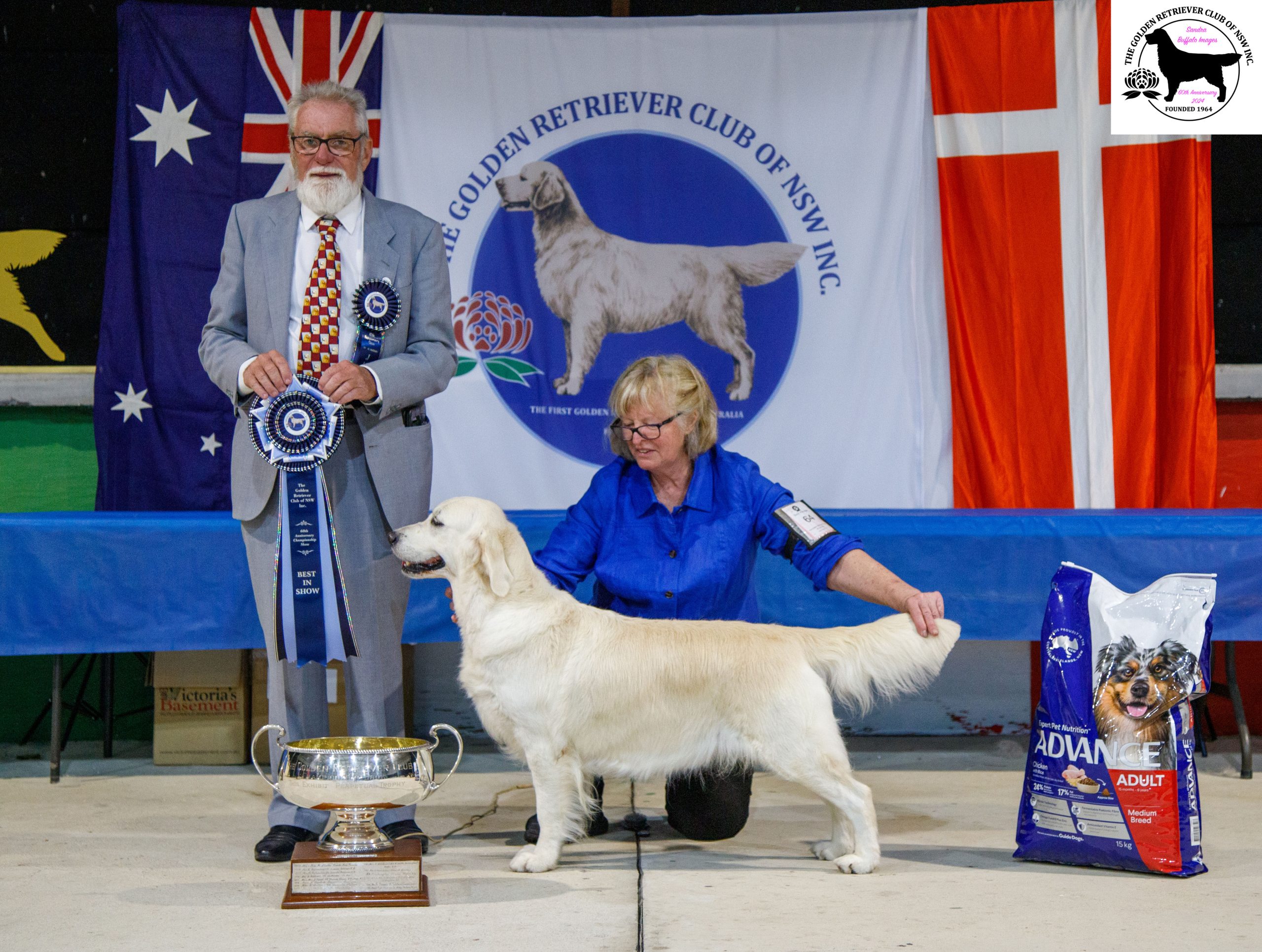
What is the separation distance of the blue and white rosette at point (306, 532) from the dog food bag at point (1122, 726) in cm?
160

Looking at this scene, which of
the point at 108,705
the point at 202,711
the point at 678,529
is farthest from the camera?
the point at 108,705

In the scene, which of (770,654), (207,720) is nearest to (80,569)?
(207,720)

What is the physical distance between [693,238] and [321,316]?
2321mm

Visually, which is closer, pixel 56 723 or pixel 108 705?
pixel 56 723

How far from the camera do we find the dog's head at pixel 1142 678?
8.00ft

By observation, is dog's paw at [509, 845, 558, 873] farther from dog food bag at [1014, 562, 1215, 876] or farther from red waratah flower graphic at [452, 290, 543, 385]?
red waratah flower graphic at [452, 290, 543, 385]

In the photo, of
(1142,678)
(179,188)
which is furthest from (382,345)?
(179,188)

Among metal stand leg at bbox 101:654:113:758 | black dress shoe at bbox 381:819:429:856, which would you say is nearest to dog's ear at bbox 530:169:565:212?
metal stand leg at bbox 101:654:113:758

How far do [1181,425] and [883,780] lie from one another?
78.1 inches

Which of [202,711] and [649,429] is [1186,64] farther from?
[202,711]

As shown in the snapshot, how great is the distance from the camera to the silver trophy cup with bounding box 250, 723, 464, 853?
237 cm

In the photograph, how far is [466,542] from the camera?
2.51 meters

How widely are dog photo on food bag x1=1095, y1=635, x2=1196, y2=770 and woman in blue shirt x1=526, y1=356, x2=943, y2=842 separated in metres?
0.62
